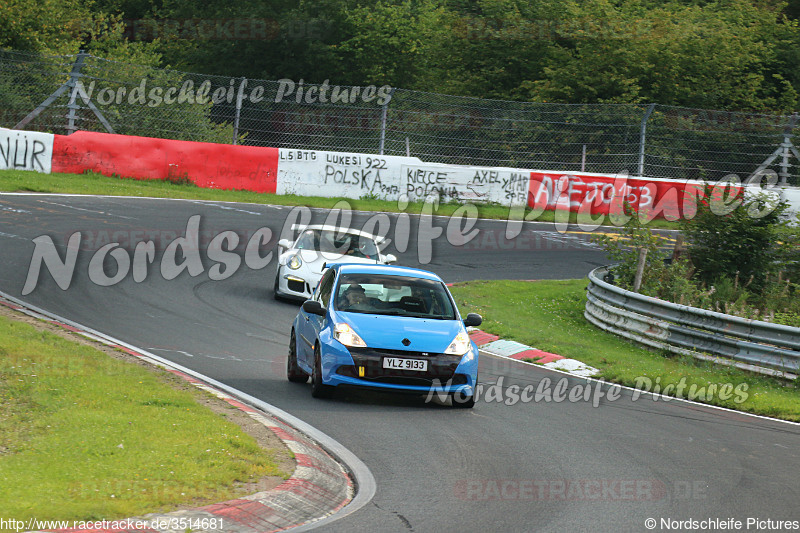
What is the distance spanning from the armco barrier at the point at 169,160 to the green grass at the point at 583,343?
35.0 feet

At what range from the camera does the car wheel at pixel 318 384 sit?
10.8 metres

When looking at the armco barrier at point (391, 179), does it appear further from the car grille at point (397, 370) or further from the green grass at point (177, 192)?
the car grille at point (397, 370)

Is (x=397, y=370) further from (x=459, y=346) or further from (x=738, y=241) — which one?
(x=738, y=241)

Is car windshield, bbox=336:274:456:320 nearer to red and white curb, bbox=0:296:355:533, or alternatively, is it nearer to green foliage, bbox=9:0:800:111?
red and white curb, bbox=0:296:355:533

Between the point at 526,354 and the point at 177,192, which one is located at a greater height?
the point at 177,192

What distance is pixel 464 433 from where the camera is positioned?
31.9 ft

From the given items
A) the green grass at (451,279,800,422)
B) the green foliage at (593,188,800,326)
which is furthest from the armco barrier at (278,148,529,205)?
the green foliage at (593,188,800,326)

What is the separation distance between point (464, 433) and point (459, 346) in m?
1.36

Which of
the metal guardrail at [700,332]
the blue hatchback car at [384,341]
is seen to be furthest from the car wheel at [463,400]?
the metal guardrail at [700,332]

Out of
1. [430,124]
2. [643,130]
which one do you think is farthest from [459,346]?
[643,130]

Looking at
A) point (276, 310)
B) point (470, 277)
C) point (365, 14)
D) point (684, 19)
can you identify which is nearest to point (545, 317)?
point (470, 277)

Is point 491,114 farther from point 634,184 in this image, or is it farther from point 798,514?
point 798,514

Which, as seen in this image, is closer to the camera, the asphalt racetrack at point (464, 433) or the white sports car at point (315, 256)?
the asphalt racetrack at point (464, 433)

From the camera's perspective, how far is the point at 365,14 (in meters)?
52.8
